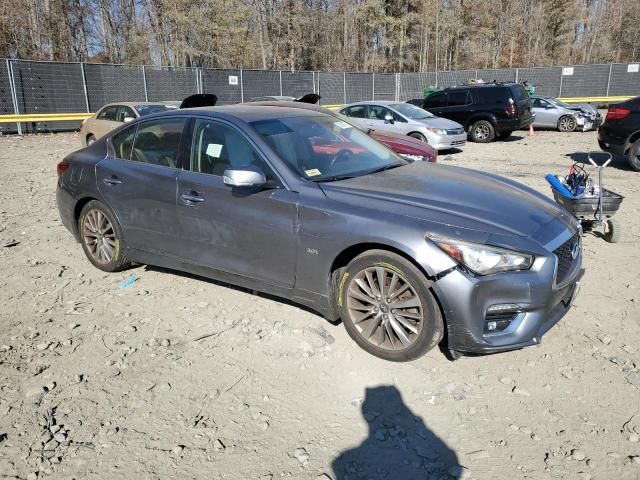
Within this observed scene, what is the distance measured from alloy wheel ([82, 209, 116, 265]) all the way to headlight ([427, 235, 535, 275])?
3.36 m

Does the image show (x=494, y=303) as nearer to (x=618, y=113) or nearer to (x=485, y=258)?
(x=485, y=258)

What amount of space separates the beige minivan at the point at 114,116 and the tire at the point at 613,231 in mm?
10800

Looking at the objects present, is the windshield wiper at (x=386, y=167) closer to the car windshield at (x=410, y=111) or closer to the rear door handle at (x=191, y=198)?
the rear door handle at (x=191, y=198)

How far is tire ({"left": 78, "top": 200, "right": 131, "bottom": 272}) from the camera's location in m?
5.01

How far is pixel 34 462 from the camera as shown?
271 centimetres

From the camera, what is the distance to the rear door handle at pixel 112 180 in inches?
191

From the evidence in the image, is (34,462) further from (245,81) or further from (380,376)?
(245,81)

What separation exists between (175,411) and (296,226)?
145 cm

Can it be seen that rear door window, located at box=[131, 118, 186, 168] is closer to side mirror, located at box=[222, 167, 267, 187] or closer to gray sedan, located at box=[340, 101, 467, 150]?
side mirror, located at box=[222, 167, 267, 187]

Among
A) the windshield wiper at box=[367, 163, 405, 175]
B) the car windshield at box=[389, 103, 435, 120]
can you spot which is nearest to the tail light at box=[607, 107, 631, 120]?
the car windshield at box=[389, 103, 435, 120]

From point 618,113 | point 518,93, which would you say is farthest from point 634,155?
point 518,93

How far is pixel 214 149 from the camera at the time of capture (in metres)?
4.32

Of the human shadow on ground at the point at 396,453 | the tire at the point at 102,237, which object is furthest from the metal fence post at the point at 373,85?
the human shadow on ground at the point at 396,453

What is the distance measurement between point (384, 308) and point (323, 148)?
1510 mm
